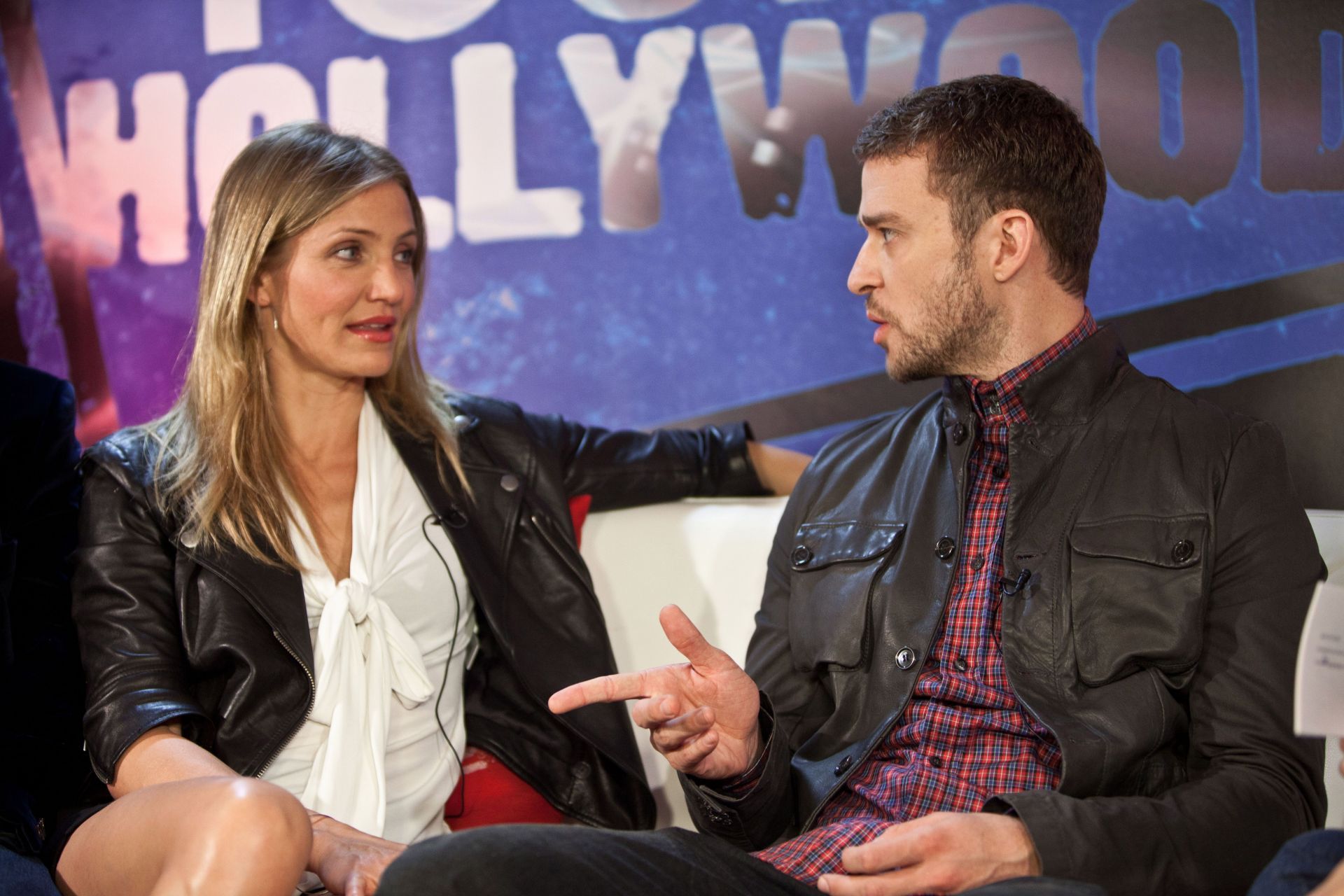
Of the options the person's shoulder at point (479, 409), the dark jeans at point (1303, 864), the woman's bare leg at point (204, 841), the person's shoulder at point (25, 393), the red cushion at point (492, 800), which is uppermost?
the person's shoulder at point (25, 393)

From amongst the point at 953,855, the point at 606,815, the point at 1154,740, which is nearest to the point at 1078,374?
the point at 1154,740

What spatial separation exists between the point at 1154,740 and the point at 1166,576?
250mm

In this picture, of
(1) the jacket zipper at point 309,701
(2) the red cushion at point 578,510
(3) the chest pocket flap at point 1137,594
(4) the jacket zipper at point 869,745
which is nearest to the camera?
(3) the chest pocket flap at point 1137,594

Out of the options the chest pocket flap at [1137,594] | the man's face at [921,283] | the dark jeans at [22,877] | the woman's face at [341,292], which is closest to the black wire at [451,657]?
the woman's face at [341,292]

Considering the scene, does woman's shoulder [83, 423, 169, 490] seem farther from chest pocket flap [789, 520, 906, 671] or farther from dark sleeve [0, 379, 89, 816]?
chest pocket flap [789, 520, 906, 671]

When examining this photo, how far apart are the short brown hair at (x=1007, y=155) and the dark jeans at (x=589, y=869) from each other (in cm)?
110

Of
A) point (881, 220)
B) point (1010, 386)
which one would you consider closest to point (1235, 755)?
point (1010, 386)

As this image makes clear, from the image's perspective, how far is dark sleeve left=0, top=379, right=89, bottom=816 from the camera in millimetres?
2277

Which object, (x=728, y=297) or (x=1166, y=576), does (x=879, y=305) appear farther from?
(x=728, y=297)

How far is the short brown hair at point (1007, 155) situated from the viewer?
7.14 feet

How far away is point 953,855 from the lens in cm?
165

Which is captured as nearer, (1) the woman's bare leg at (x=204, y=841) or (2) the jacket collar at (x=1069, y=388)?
(1) the woman's bare leg at (x=204, y=841)

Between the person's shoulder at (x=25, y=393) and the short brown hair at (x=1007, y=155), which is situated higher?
the short brown hair at (x=1007, y=155)

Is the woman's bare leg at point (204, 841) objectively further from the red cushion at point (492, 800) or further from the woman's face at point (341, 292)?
the woman's face at point (341, 292)
